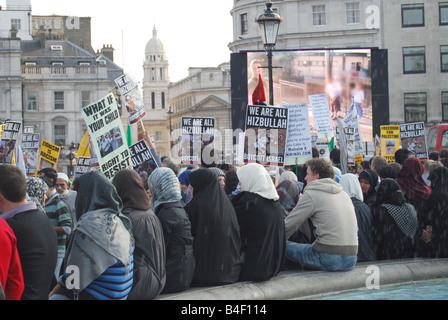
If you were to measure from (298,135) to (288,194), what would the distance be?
10.8ft

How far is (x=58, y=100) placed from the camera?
69.9 m

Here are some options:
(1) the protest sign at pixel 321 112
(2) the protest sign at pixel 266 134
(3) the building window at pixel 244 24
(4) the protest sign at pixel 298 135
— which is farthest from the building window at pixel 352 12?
(2) the protest sign at pixel 266 134

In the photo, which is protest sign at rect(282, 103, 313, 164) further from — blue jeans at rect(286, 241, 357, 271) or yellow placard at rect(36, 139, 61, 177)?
yellow placard at rect(36, 139, 61, 177)

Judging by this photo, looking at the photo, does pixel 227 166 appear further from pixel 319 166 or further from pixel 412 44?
pixel 412 44

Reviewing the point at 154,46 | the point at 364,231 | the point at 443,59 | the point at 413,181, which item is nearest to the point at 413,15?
the point at 443,59

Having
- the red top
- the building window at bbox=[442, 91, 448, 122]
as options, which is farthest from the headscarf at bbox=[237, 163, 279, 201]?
the building window at bbox=[442, 91, 448, 122]

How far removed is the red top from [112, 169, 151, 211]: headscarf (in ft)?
6.21

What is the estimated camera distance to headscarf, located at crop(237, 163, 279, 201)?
7887mm

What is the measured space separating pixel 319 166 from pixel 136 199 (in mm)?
2193

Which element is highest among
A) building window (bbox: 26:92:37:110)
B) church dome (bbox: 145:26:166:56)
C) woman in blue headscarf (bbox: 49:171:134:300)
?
church dome (bbox: 145:26:166:56)

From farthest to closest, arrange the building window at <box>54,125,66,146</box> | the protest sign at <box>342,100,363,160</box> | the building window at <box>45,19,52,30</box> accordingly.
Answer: the building window at <box>45,19,52,30</box> → the building window at <box>54,125,66,146</box> → the protest sign at <box>342,100,363,160</box>
